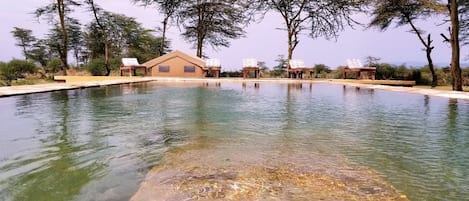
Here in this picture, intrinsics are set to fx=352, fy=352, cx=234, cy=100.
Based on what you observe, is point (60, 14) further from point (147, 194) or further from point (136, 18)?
point (147, 194)

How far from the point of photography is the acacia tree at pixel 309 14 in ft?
74.9

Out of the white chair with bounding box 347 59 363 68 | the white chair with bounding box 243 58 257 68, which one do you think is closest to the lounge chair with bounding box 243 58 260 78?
the white chair with bounding box 243 58 257 68

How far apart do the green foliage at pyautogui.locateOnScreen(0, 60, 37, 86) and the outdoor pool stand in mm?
9567

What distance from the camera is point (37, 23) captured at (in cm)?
→ 2145

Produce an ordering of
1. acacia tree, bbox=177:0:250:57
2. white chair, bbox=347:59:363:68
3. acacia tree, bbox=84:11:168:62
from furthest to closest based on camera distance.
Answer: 1. acacia tree, bbox=84:11:168:62
2. acacia tree, bbox=177:0:250:57
3. white chair, bbox=347:59:363:68

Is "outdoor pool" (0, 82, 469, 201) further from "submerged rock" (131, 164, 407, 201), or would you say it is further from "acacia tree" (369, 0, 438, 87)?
"acacia tree" (369, 0, 438, 87)

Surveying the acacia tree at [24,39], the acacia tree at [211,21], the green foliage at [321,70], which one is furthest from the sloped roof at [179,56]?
the acacia tree at [24,39]

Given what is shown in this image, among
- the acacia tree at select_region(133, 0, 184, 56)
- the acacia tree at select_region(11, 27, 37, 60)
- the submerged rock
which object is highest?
the acacia tree at select_region(133, 0, 184, 56)

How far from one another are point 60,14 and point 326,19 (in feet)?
53.8

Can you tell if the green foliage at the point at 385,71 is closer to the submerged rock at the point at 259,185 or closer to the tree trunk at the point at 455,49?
the tree trunk at the point at 455,49

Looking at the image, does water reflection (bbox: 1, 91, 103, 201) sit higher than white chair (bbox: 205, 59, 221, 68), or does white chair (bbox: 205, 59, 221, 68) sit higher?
white chair (bbox: 205, 59, 221, 68)

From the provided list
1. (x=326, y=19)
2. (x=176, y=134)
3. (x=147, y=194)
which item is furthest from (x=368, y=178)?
(x=326, y=19)

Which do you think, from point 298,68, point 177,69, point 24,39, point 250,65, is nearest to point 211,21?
point 177,69

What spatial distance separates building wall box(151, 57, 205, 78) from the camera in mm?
22547
